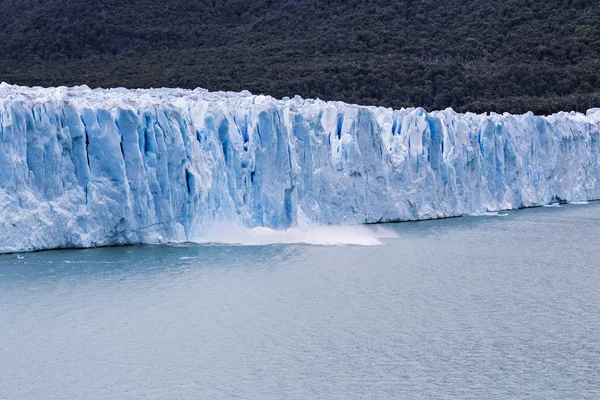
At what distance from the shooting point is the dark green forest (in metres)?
29.5

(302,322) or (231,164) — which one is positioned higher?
(231,164)

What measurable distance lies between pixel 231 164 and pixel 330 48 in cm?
1870

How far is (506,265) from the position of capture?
48.7 feet

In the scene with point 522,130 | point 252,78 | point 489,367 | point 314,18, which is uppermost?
point 314,18

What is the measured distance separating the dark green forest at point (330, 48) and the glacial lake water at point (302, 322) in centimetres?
1400

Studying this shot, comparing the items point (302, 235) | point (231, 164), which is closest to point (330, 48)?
point (302, 235)

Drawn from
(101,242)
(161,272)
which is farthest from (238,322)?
(101,242)

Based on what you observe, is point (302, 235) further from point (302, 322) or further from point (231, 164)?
point (302, 322)

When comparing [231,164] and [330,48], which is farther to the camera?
[330,48]

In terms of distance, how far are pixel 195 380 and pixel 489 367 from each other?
293 centimetres

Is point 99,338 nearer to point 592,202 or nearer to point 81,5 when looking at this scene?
point 592,202

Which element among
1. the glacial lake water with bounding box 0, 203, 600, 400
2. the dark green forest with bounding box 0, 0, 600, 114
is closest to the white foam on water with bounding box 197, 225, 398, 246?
the glacial lake water with bounding box 0, 203, 600, 400

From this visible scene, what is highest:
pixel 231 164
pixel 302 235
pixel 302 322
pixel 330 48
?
pixel 330 48

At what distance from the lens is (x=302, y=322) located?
1103 cm
